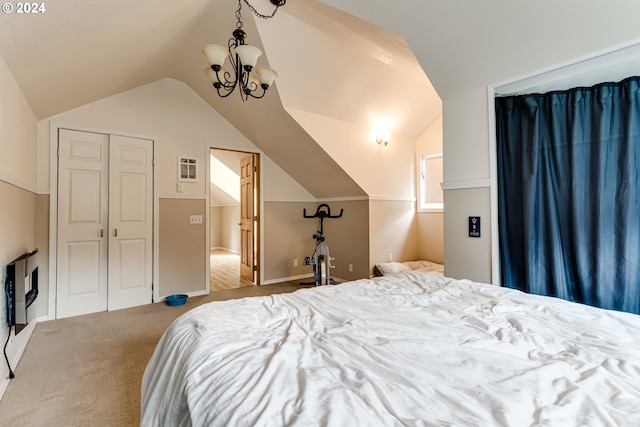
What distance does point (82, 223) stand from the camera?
347 centimetres

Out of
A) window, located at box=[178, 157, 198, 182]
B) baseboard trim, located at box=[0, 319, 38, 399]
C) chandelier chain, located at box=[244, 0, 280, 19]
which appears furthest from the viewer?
window, located at box=[178, 157, 198, 182]

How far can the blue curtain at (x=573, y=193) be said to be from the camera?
1.83 meters

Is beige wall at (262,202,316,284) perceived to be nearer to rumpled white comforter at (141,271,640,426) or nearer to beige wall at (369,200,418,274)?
beige wall at (369,200,418,274)

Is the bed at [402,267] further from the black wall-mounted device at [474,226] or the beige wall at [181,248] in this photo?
the beige wall at [181,248]

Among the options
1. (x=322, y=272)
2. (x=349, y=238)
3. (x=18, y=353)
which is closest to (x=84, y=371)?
(x=18, y=353)

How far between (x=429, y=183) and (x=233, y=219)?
18.3ft

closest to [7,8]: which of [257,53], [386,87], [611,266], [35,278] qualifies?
[257,53]

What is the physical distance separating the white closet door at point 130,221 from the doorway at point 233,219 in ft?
3.32

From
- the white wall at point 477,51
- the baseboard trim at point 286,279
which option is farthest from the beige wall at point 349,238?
the white wall at point 477,51

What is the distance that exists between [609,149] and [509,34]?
0.99 metres

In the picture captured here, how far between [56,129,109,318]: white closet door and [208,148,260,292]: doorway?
1444 millimetres

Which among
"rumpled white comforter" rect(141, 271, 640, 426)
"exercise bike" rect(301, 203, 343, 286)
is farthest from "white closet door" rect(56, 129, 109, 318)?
"rumpled white comforter" rect(141, 271, 640, 426)

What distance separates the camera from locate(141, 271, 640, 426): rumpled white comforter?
728 mm

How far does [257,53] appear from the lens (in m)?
2.14
